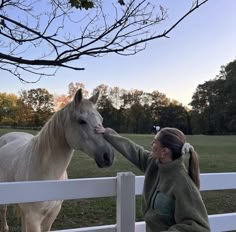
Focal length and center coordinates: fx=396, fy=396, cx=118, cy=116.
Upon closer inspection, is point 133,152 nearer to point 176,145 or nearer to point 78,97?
point 176,145

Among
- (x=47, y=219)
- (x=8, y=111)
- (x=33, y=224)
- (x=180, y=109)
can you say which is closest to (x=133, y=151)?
(x=33, y=224)

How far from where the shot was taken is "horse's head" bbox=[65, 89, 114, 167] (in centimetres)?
371

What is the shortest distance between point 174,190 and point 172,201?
0.07 m

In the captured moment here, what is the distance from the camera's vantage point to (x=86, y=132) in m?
3.84

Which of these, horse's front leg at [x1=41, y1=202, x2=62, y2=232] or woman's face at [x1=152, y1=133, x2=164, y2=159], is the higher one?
woman's face at [x1=152, y1=133, x2=164, y2=159]

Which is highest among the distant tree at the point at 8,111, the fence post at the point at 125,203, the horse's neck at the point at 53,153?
the distant tree at the point at 8,111

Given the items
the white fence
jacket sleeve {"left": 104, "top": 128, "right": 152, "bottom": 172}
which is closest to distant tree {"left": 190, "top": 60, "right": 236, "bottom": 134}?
the white fence

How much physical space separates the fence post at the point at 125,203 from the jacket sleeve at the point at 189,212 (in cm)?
103

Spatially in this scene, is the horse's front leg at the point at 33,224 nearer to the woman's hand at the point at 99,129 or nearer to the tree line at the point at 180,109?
the woman's hand at the point at 99,129

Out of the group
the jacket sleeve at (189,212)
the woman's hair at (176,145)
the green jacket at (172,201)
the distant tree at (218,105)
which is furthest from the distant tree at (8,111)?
the distant tree at (218,105)

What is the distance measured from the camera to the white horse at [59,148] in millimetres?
3771

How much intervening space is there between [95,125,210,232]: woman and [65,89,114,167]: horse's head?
3.58 ft

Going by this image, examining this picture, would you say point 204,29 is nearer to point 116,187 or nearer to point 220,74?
point 116,187

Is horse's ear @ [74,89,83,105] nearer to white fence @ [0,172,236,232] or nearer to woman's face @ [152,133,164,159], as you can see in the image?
white fence @ [0,172,236,232]
